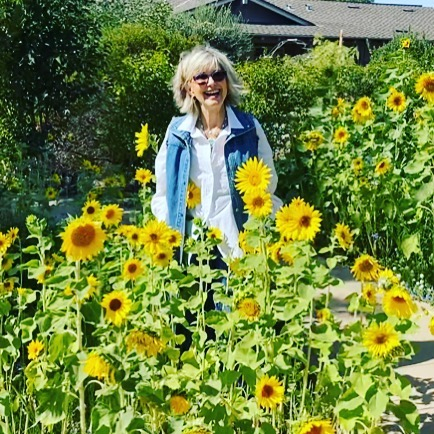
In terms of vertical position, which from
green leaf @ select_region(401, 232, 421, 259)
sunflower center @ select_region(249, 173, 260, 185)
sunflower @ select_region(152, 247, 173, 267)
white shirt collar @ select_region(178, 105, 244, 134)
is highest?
white shirt collar @ select_region(178, 105, 244, 134)

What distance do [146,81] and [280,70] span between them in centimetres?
152

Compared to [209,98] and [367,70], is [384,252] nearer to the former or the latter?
[209,98]

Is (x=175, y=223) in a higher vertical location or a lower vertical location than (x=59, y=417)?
higher

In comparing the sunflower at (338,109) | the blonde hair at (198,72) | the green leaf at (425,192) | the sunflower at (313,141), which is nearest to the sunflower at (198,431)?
the blonde hair at (198,72)

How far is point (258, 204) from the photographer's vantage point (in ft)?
7.36

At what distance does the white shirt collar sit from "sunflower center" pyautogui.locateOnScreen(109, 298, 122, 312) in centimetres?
136

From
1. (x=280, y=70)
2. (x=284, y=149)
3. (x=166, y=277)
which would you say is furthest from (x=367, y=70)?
(x=166, y=277)

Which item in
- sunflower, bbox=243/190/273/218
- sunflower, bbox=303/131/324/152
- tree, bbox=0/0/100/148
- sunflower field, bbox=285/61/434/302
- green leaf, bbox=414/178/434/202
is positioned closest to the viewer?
sunflower, bbox=243/190/273/218

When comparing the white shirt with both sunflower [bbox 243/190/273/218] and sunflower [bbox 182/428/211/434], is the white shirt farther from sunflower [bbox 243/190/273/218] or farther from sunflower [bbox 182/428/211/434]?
sunflower [bbox 182/428/211/434]

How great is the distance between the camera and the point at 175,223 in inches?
128

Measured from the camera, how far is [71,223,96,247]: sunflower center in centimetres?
197

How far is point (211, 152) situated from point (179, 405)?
1.34 meters

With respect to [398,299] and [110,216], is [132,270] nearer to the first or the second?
[110,216]

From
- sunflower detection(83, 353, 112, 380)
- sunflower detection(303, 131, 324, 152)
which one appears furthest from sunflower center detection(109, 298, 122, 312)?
sunflower detection(303, 131, 324, 152)
